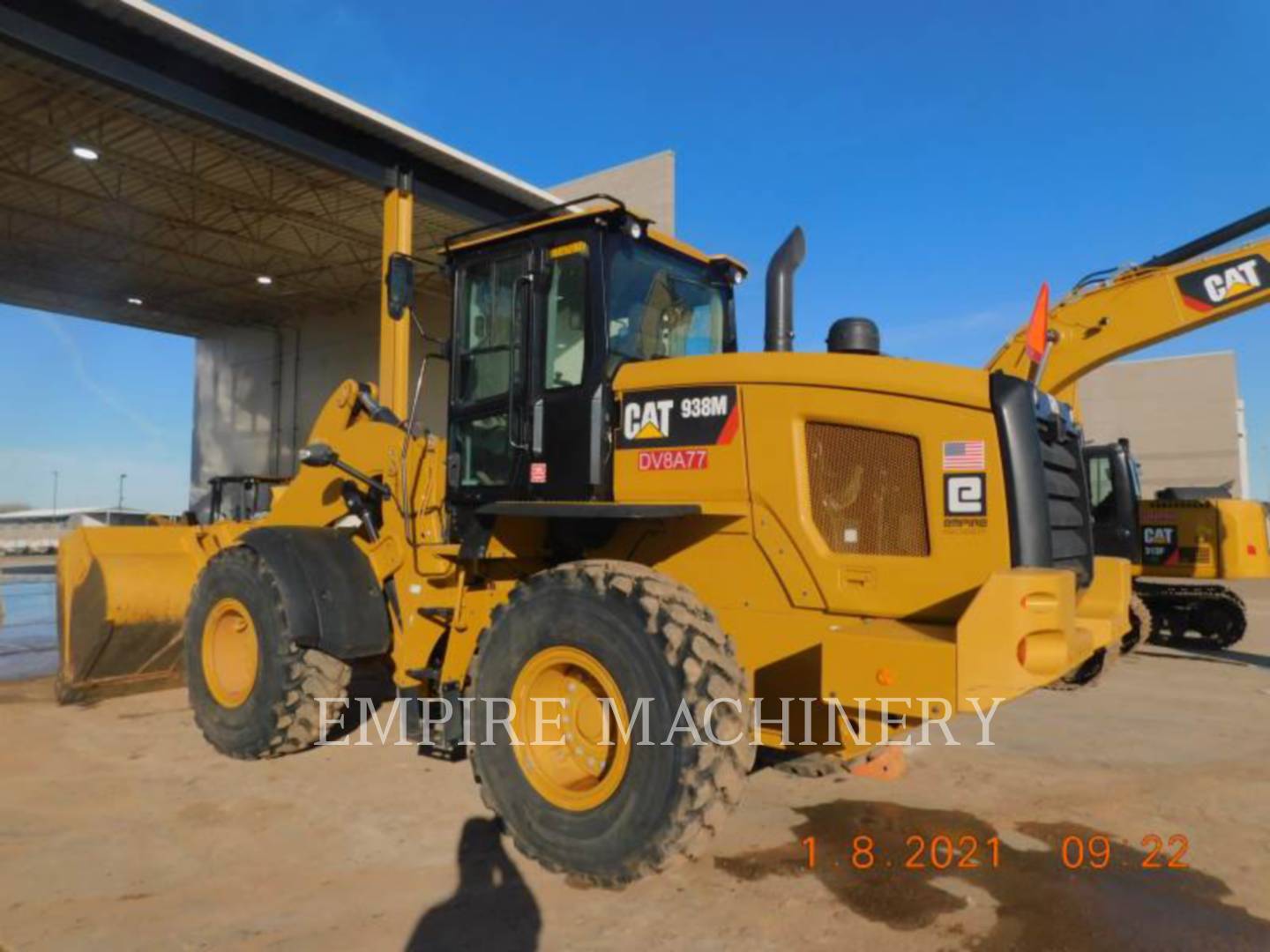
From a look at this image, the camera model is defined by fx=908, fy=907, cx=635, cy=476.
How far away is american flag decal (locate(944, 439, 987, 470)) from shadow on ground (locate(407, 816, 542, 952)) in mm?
2362

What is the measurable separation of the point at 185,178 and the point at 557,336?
13.8 meters

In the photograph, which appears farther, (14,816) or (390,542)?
(390,542)

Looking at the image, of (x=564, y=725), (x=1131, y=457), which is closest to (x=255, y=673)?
(x=564, y=725)

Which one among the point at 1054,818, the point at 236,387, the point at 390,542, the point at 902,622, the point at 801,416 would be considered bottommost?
the point at 1054,818

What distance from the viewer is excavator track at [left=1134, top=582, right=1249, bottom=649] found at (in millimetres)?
11945

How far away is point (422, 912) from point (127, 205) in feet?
56.7

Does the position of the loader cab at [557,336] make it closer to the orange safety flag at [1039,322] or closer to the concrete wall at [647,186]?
the orange safety flag at [1039,322]

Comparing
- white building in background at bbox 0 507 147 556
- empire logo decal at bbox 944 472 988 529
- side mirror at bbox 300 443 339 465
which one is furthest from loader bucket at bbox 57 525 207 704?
white building in background at bbox 0 507 147 556

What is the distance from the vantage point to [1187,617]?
1234 cm

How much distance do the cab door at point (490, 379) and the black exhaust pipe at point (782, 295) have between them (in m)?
1.22

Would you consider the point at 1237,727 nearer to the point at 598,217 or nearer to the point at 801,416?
the point at 801,416

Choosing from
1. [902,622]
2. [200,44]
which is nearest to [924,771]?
[902,622]

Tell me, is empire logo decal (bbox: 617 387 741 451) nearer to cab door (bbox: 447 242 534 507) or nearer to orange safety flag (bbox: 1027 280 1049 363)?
cab door (bbox: 447 242 534 507)

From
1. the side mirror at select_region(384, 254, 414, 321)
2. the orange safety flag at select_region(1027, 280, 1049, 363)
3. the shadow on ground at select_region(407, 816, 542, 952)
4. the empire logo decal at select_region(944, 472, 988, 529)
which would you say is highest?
the side mirror at select_region(384, 254, 414, 321)
